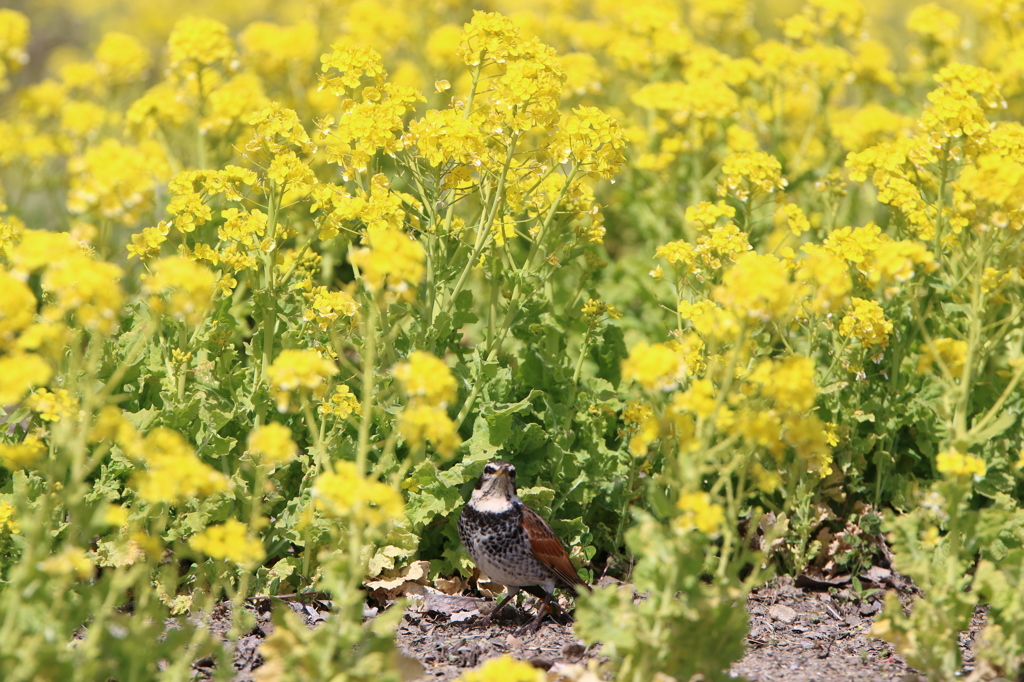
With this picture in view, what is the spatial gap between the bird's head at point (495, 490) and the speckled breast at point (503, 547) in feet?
0.09

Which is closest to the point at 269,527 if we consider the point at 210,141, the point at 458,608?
the point at 458,608

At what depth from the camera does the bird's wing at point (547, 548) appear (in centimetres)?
447

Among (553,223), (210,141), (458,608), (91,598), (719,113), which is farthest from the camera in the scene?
(210,141)

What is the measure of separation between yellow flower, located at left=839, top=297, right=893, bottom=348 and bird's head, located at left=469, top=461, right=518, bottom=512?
1.56 m

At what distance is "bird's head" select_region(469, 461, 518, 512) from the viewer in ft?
14.7

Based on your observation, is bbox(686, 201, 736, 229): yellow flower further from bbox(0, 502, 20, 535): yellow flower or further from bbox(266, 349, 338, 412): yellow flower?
bbox(0, 502, 20, 535): yellow flower

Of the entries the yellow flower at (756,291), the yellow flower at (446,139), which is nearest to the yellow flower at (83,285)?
the yellow flower at (446,139)

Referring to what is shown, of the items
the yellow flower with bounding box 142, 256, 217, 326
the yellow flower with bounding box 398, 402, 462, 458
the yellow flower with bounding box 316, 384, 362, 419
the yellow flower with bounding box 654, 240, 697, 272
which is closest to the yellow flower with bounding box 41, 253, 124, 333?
the yellow flower with bounding box 142, 256, 217, 326

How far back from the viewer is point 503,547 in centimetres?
446

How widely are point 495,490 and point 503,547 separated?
234 mm

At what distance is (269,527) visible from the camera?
4.70m

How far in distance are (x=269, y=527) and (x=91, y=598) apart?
1535 mm

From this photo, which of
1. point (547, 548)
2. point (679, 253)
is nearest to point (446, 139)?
point (679, 253)

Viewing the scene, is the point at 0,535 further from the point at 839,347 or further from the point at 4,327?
the point at 839,347
